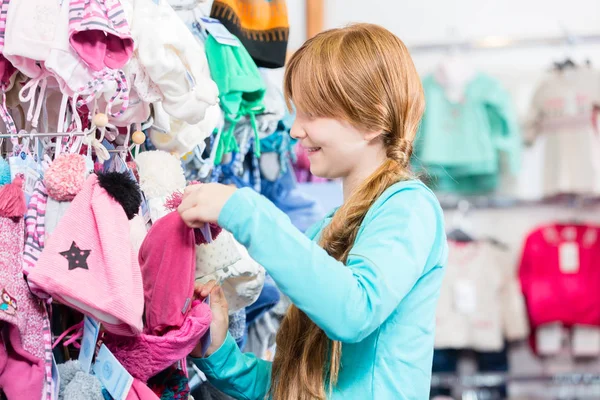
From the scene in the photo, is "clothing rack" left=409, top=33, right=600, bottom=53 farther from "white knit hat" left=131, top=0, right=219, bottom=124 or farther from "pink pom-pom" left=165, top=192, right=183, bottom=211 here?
"pink pom-pom" left=165, top=192, right=183, bottom=211

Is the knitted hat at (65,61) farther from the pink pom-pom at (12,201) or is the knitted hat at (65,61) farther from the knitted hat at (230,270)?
the knitted hat at (230,270)

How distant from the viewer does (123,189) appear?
44.5 inches

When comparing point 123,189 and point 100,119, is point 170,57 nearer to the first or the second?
point 100,119

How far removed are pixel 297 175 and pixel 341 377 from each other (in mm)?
1840

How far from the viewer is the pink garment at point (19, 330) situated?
109cm

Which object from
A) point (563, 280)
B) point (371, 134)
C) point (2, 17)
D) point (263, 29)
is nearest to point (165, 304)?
point (371, 134)

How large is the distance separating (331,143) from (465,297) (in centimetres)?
253

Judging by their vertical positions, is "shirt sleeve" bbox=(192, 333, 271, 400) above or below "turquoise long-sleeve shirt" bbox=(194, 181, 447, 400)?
below

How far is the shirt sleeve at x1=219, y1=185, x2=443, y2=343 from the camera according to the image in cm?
96

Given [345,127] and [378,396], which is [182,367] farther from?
[345,127]

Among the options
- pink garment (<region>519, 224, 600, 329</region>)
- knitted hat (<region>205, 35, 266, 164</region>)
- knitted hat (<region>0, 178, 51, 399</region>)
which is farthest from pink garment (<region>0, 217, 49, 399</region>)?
pink garment (<region>519, 224, 600, 329</region>)

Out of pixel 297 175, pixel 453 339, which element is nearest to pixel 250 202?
pixel 297 175

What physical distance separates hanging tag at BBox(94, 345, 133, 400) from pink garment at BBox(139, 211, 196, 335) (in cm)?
7

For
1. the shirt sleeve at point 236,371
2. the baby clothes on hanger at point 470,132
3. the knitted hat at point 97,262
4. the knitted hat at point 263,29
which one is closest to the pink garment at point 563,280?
the baby clothes on hanger at point 470,132
